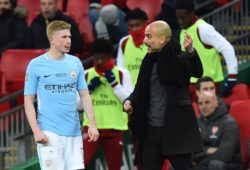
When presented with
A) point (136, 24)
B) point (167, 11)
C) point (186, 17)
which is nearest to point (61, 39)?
point (186, 17)

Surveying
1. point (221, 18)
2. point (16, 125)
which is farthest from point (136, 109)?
point (221, 18)

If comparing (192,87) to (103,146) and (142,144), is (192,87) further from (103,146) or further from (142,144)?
(142,144)

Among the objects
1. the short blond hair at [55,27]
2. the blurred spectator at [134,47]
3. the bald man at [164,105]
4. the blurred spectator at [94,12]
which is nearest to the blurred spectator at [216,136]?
the bald man at [164,105]

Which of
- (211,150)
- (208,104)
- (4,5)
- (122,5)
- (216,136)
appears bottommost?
(211,150)

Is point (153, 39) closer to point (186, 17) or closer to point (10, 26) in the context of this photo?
point (186, 17)

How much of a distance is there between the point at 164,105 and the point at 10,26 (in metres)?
6.60

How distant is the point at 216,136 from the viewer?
39.6ft

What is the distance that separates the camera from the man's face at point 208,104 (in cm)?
1214

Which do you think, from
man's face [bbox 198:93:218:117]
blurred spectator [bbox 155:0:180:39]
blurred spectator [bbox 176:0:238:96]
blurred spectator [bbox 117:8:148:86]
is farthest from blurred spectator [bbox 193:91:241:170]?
blurred spectator [bbox 155:0:180:39]

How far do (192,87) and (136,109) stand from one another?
3.09 meters

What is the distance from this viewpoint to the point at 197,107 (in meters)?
12.9

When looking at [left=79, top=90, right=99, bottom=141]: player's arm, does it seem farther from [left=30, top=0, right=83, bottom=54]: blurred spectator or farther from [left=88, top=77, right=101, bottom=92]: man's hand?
[left=30, top=0, right=83, bottom=54]: blurred spectator

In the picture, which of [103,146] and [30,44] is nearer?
[103,146]

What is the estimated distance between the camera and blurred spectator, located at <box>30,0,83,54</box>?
14656mm
